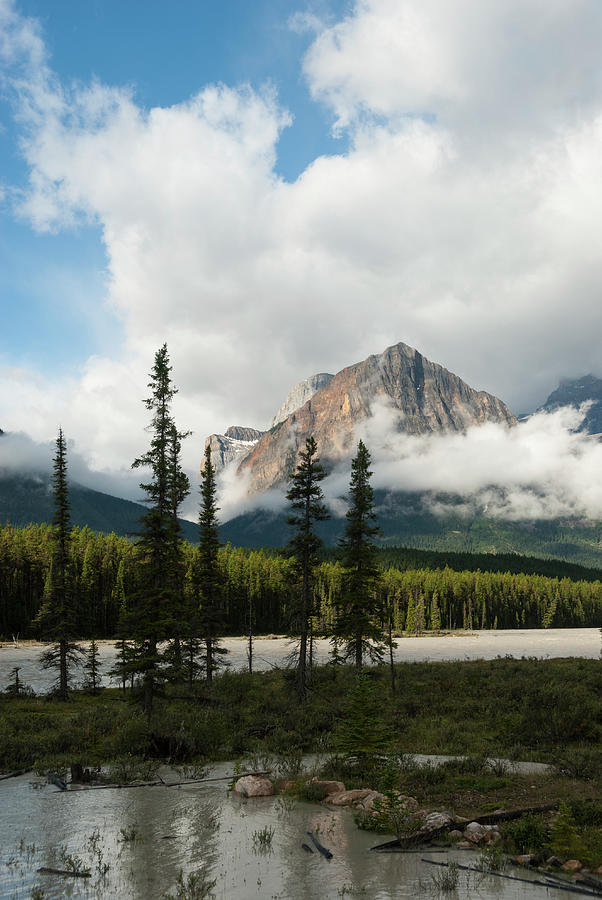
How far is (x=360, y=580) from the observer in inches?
1449

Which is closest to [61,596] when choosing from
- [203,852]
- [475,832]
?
[203,852]

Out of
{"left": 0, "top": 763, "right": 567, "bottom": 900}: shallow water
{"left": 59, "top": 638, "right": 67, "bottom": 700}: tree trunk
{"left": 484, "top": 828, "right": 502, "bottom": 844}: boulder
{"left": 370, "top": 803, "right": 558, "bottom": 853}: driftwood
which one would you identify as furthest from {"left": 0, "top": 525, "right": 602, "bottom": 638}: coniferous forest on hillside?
{"left": 484, "top": 828, "right": 502, "bottom": 844}: boulder

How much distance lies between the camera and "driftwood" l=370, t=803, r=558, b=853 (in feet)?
36.4

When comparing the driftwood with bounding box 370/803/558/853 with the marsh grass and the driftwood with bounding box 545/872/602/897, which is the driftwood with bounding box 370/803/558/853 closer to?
the marsh grass

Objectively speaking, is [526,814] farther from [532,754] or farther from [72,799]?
[72,799]

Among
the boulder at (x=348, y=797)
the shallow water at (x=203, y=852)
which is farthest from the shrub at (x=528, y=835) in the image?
the boulder at (x=348, y=797)

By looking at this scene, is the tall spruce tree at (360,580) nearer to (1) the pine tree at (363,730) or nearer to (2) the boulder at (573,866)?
(1) the pine tree at (363,730)

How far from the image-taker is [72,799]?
1504 centimetres

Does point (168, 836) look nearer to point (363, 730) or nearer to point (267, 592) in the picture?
point (363, 730)

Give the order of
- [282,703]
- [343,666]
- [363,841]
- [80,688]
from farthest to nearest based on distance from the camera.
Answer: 1. [343,666]
2. [80,688]
3. [282,703]
4. [363,841]

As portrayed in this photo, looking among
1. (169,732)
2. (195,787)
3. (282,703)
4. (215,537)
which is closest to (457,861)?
(195,787)

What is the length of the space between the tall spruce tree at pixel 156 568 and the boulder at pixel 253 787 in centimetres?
909

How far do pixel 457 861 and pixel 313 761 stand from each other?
10.7 metres

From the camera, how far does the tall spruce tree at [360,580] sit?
35.8 meters
